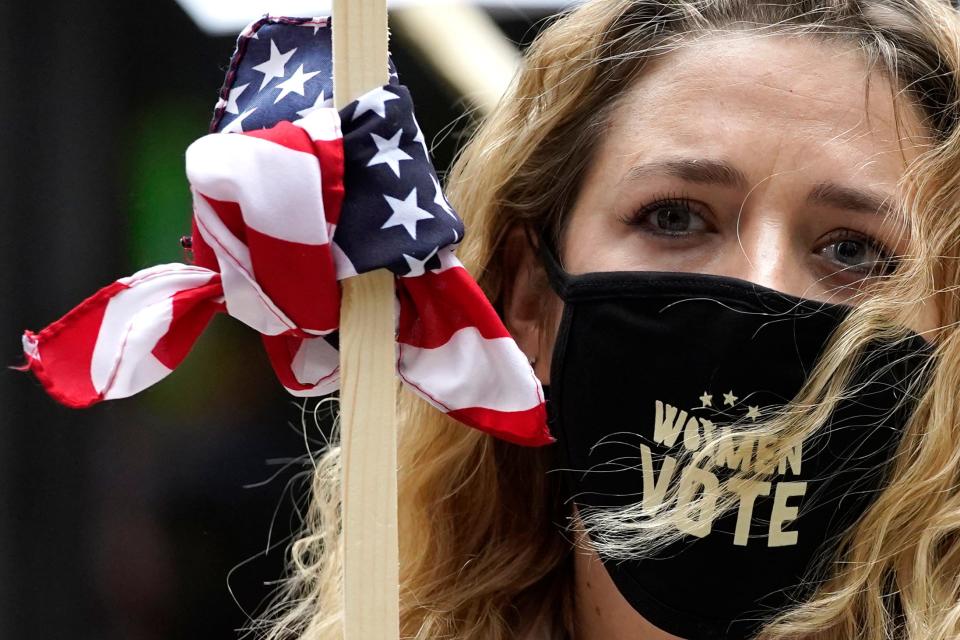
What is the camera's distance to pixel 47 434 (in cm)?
227

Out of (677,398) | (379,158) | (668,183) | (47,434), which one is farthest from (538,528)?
(47,434)

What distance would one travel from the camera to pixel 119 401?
2.32 m

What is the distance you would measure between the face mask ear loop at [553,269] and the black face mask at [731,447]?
0.36 feet

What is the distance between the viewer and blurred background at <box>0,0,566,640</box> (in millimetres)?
2232

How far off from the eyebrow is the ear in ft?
0.86

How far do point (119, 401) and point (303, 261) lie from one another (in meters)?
1.42

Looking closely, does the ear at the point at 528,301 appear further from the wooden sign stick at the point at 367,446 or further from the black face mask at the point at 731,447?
the wooden sign stick at the point at 367,446

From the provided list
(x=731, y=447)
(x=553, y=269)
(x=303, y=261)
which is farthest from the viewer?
(x=553, y=269)

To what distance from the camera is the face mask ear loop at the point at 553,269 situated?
162cm

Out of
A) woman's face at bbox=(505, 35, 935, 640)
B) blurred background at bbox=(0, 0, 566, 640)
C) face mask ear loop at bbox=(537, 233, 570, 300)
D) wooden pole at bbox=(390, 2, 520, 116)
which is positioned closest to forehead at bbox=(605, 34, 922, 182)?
woman's face at bbox=(505, 35, 935, 640)

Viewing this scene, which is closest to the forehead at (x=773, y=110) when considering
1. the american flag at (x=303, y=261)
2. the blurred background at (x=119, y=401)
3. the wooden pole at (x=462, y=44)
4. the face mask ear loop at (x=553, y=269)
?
the face mask ear loop at (x=553, y=269)

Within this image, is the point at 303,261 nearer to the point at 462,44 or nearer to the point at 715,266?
the point at 715,266

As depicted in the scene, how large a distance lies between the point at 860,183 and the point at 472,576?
2.64ft

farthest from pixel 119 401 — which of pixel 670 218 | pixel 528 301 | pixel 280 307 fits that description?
pixel 280 307
